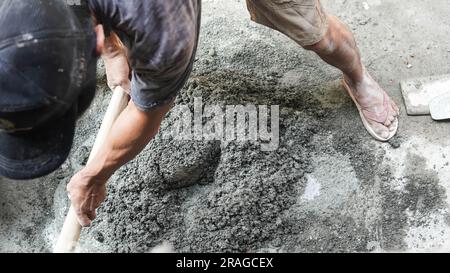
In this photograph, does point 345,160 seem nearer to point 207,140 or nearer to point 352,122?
point 352,122

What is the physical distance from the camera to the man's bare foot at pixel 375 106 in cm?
260

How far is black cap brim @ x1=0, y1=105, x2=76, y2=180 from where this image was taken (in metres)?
1.66

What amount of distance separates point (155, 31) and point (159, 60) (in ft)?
0.29

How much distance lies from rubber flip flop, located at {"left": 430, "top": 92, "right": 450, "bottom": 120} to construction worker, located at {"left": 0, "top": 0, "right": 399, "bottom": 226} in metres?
0.17

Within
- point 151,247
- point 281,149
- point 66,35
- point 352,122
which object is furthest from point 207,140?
point 66,35

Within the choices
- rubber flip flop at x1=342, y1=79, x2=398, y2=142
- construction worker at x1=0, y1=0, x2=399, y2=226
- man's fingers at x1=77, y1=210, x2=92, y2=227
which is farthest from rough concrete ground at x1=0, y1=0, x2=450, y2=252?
man's fingers at x1=77, y1=210, x2=92, y2=227

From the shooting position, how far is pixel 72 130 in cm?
170

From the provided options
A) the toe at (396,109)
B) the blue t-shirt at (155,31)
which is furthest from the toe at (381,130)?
the blue t-shirt at (155,31)

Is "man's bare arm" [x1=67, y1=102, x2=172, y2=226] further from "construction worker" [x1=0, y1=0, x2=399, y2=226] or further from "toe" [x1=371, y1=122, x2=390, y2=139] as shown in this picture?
"toe" [x1=371, y1=122, x2=390, y2=139]

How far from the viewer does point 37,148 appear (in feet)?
5.55

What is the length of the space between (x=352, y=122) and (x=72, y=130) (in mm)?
1425

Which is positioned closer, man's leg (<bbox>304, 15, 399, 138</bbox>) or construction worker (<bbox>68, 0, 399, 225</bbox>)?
construction worker (<bbox>68, 0, 399, 225</bbox>)

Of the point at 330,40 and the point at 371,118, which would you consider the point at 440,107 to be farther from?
the point at 330,40

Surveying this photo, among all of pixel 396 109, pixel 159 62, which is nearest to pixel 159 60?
pixel 159 62
